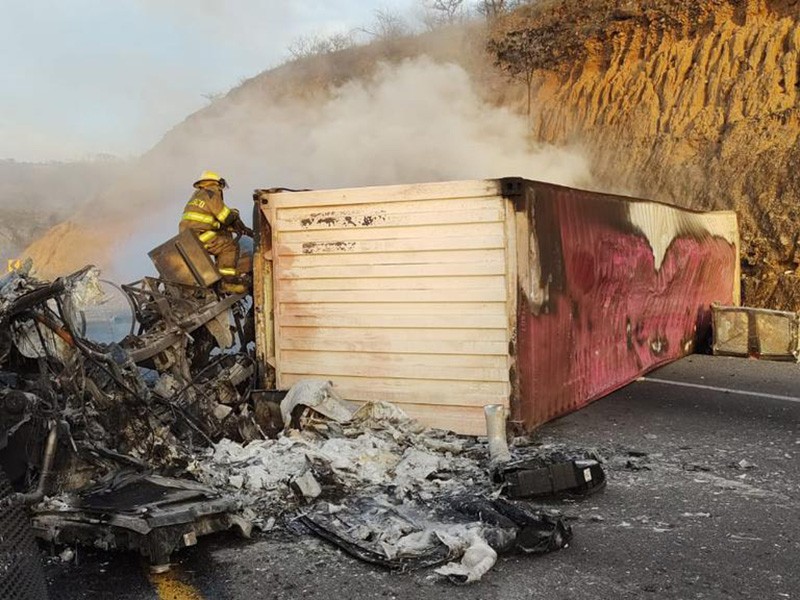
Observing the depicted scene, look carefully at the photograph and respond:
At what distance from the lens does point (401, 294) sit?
6.10 m

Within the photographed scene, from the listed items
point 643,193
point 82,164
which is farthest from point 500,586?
point 82,164

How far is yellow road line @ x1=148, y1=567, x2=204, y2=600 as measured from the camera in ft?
10.2

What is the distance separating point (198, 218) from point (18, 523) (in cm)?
458

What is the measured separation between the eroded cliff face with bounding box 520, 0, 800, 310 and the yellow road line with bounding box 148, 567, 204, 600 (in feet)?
39.3

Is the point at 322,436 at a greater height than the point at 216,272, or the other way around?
the point at 216,272

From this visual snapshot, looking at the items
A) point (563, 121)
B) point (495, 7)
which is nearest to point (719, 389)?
point (563, 121)

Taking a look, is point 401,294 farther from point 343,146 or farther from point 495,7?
point 495,7

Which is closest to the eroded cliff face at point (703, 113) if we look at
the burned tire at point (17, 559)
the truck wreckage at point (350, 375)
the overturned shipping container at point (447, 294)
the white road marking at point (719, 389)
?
the white road marking at point (719, 389)

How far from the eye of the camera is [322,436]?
18.1 feet

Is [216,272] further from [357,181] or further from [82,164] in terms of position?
[82,164]

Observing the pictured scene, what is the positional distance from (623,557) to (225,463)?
272 centimetres

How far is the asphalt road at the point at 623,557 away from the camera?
3109mm

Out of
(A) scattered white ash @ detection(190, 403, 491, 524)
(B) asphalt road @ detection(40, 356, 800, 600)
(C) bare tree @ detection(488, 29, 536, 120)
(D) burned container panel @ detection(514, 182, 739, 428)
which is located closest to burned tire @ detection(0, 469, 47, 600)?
(B) asphalt road @ detection(40, 356, 800, 600)

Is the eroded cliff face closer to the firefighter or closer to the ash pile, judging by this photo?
the ash pile
